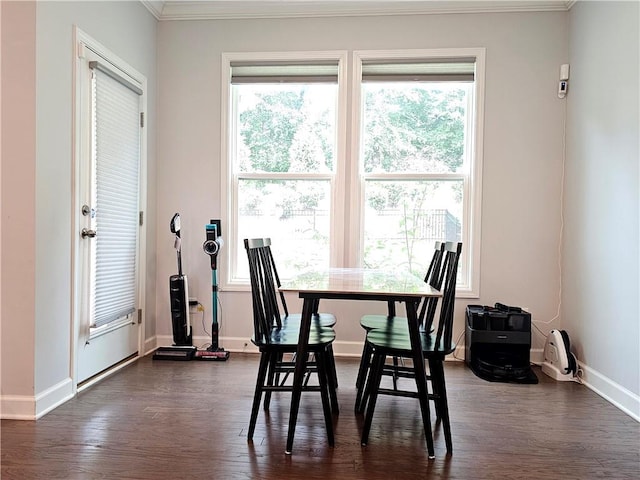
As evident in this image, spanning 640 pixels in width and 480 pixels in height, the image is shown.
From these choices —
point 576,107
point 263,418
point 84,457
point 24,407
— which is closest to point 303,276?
point 263,418

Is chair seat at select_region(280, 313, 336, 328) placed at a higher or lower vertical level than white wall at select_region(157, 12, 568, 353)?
lower

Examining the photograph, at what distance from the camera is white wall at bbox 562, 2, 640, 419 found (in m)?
2.36

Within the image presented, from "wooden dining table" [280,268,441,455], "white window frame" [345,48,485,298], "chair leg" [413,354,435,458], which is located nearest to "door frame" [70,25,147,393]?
"wooden dining table" [280,268,441,455]

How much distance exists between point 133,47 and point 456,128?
104 inches

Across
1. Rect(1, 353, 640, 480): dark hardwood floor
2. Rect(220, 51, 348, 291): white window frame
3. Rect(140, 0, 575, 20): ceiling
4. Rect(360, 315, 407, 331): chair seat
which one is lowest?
Rect(1, 353, 640, 480): dark hardwood floor

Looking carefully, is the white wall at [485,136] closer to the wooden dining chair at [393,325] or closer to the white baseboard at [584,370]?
the white baseboard at [584,370]

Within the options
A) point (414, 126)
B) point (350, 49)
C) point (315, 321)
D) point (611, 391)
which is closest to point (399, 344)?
point (315, 321)

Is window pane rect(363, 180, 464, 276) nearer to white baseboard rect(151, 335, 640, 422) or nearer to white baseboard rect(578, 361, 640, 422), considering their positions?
white baseboard rect(151, 335, 640, 422)

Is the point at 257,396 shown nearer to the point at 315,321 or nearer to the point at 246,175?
the point at 315,321

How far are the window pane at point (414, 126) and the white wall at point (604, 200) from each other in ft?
2.77

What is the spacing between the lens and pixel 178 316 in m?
3.17

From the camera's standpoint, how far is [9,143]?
2.10 metres

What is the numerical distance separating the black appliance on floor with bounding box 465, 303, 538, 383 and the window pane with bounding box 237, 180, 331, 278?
1.31m

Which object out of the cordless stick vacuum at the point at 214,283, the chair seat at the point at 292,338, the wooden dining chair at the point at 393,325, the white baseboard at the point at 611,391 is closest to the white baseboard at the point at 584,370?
the white baseboard at the point at 611,391
